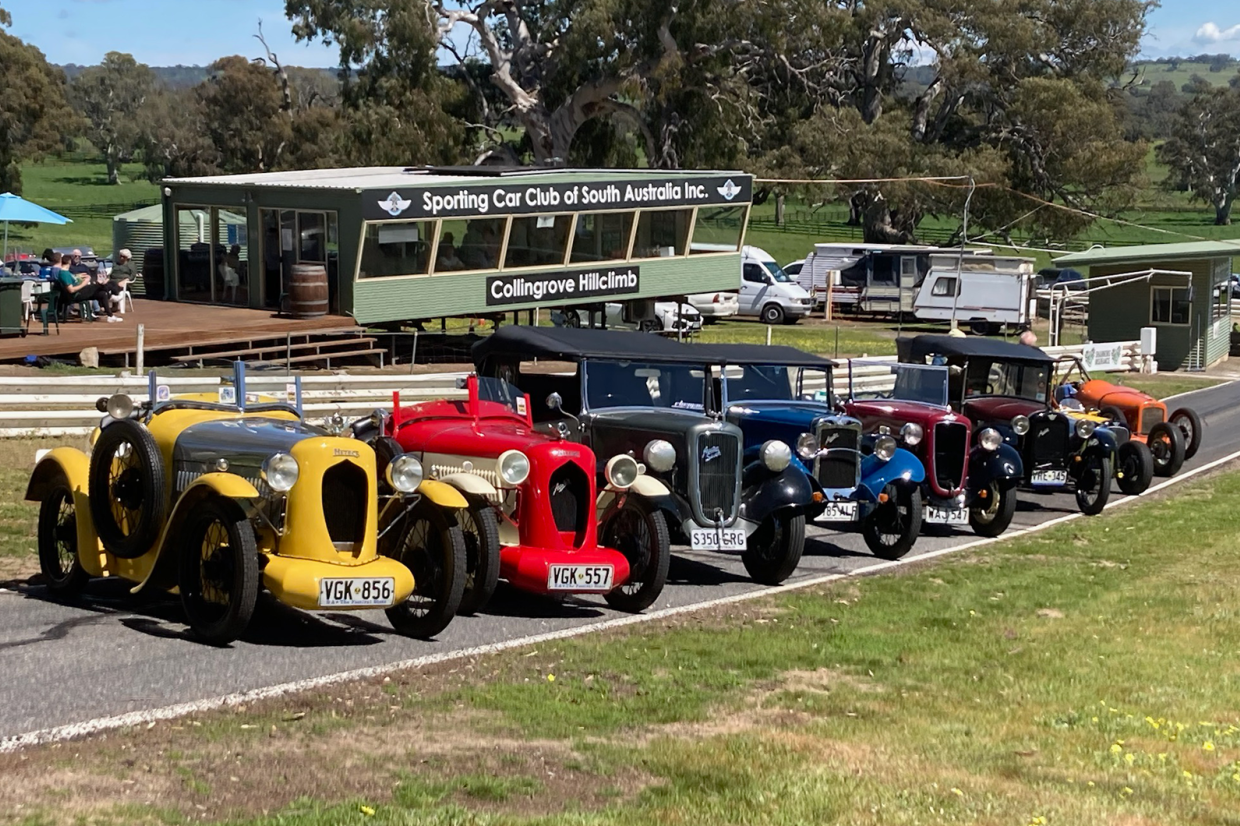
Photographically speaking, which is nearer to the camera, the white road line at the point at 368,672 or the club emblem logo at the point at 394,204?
the white road line at the point at 368,672

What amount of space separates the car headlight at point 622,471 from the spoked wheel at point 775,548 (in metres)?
1.89

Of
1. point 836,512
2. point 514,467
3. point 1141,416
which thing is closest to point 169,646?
point 514,467

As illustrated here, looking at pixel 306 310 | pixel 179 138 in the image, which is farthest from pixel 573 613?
pixel 179 138

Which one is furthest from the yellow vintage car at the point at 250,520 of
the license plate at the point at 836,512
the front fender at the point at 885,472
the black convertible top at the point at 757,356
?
the front fender at the point at 885,472

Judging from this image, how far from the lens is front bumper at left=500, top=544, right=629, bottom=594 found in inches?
437

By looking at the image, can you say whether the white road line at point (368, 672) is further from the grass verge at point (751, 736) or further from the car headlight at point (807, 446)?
the car headlight at point (807, 446)

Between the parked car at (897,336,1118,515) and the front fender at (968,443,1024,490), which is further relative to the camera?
the parked car at (897,336,1118,515)

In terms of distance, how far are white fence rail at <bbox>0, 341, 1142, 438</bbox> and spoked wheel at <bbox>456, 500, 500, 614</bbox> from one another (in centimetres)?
722

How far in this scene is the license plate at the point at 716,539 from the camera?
1265 cm

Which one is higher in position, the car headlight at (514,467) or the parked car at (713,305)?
the parked car at (713,305)

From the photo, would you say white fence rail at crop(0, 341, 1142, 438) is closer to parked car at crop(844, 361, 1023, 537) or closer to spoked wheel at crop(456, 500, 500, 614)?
parked car at crop(844, 361, 1023, 537)

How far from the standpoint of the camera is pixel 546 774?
7.30 meters

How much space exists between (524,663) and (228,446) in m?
2.43

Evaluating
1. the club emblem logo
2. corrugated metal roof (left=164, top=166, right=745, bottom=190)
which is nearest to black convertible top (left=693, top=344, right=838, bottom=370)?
the club emblem logo
